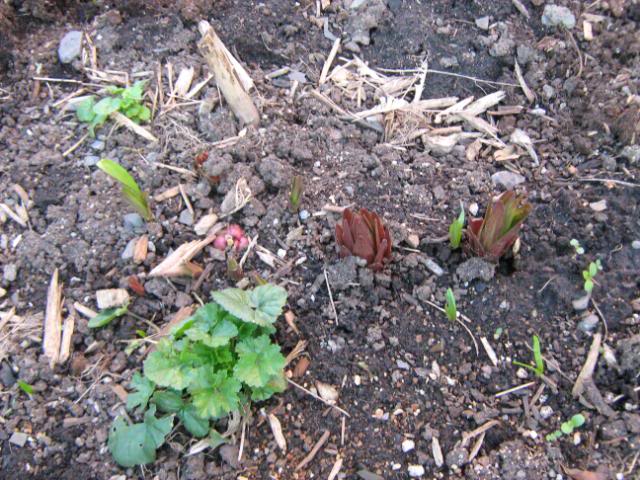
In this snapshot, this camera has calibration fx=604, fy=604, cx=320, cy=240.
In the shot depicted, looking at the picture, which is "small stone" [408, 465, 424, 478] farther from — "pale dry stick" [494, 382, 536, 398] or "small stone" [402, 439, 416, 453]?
"pale dry stick" [494, 382, 536, 398]

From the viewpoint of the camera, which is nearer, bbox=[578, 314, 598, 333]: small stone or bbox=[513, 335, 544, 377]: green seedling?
bbox=[513, 335, 544, 377]: green seedling

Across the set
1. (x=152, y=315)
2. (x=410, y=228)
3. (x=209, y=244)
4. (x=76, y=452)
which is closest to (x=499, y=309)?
(x=410, y=228)

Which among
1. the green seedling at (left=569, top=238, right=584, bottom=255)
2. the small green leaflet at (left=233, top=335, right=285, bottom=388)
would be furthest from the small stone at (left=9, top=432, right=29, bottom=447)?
the green seedling at (left=569, top=238, right=584, bottom=255)

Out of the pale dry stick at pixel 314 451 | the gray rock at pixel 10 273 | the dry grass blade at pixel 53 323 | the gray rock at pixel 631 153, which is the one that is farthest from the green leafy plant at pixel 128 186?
the gray rock at pixel 631 153

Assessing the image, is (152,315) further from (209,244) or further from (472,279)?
(472,279)

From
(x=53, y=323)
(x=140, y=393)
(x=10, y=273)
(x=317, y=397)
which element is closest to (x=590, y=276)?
(x=317, y=397)
